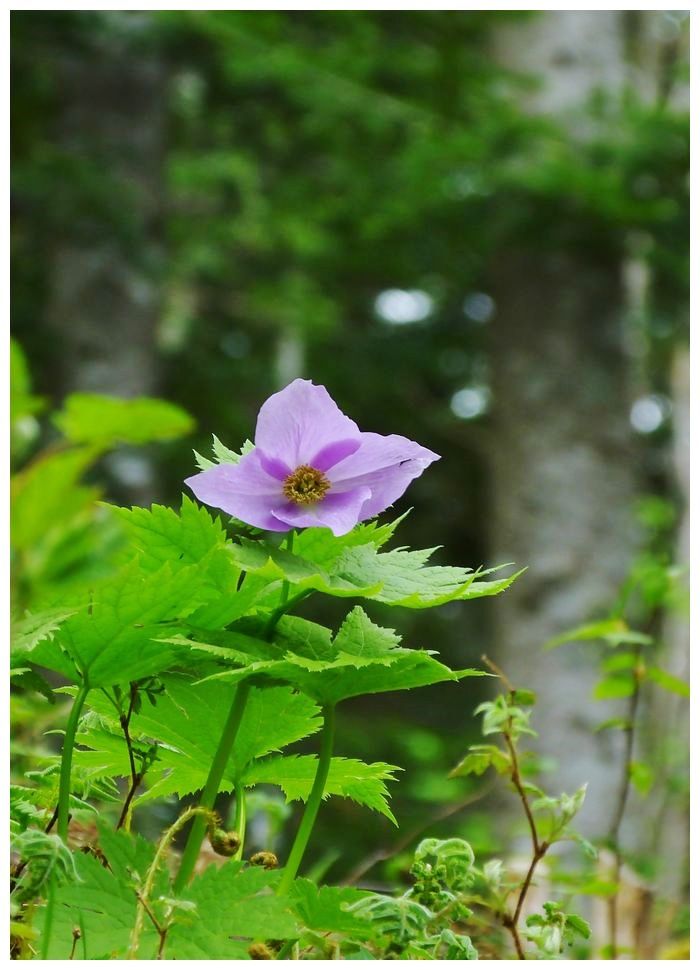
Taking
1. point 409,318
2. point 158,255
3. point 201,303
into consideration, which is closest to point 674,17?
point 409,318

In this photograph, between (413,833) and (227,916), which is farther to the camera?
(413,833)

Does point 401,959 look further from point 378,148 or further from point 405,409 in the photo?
point 405,409

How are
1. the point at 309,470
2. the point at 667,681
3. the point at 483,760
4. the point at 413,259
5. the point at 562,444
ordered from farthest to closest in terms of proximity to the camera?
the point at 413,259 → the point at 562,444 → the point at 667,681 → the point at 483,760 → the point at 309,470

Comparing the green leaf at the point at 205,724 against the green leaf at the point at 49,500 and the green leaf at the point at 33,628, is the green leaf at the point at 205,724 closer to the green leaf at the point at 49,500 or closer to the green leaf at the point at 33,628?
the green leaf at the point at 33,628

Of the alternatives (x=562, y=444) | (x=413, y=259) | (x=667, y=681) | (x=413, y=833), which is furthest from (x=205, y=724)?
(x=413, y=259)

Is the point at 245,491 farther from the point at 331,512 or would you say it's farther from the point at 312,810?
the point at 312,810

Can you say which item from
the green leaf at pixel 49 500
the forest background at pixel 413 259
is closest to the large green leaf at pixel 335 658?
the green leaf at pixel 49 500
